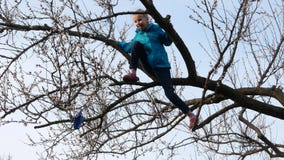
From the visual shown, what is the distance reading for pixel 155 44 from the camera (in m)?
4.58

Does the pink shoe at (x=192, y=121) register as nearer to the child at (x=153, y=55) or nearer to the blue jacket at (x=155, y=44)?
the child at (x=153, y=55)

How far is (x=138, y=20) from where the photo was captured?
4668mm

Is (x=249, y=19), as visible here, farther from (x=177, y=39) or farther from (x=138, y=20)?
(x=138, y=20)

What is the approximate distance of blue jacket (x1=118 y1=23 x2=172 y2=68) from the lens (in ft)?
14.9

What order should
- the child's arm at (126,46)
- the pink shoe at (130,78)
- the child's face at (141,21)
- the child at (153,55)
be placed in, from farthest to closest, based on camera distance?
the child's arm at (126,46) < the child's face at (141,21) < the child at (153,55) < the pink shoe at (130,78)

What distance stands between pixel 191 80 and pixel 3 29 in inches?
82.2

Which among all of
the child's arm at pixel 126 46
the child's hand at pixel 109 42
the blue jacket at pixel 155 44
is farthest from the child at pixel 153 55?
the child's hand at pixel 109 42

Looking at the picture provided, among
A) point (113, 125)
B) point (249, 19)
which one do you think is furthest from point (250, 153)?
point (249, 19)

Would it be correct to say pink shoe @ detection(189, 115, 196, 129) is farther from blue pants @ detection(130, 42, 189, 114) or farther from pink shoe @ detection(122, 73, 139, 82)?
pink shoe @ detection(122, 73, 139, 82)

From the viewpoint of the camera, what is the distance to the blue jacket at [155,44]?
14.9ft

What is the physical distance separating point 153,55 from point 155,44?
0.39ft

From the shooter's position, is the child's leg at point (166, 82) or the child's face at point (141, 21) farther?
the child's face at point (141, 21)

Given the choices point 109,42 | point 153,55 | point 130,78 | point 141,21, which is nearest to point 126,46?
point 109,42

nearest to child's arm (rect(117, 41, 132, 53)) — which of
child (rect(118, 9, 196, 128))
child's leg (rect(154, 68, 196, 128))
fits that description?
child (rect(118, 9, 196, 128))
